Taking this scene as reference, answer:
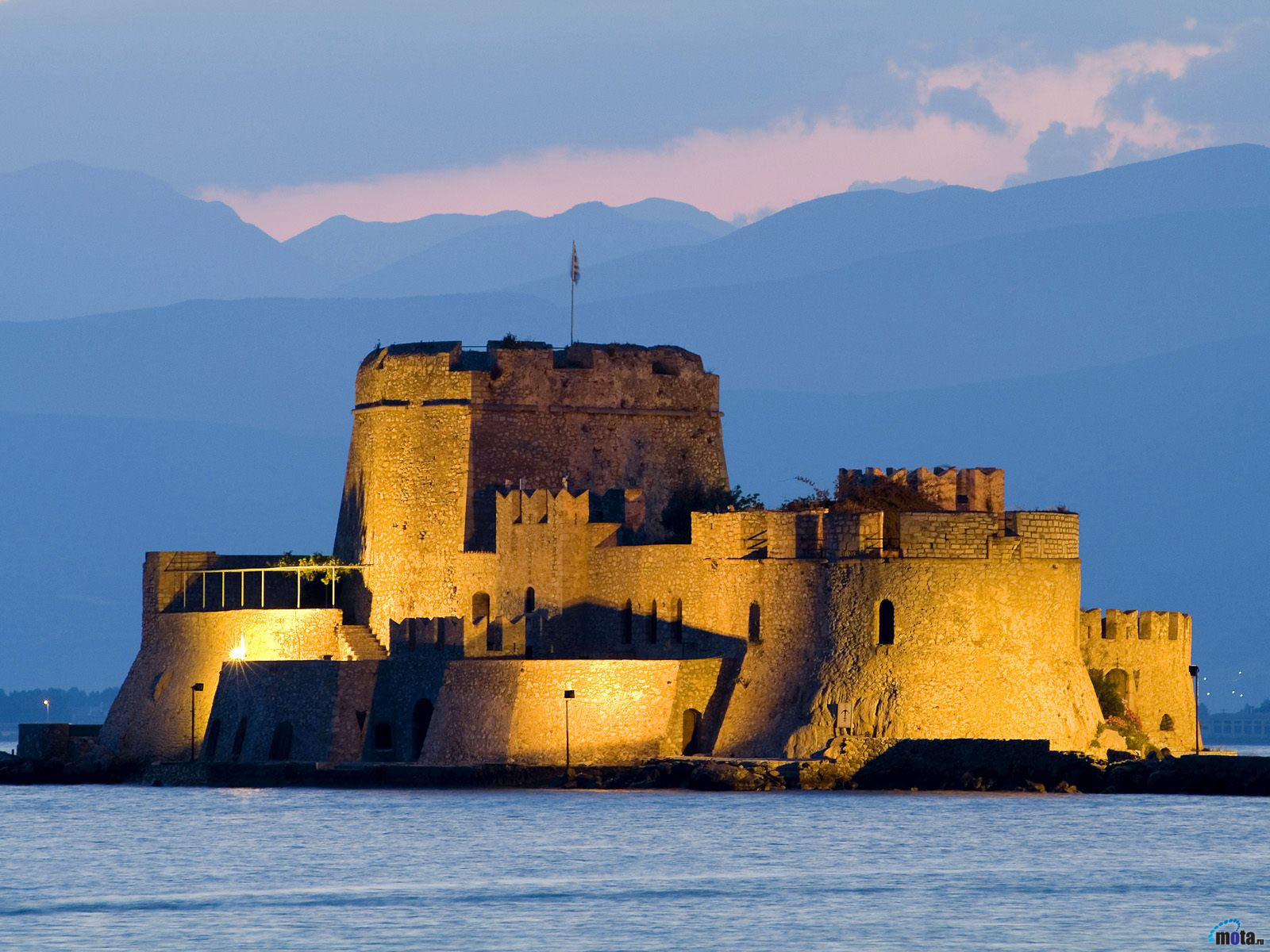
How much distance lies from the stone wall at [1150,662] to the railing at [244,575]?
Result: 51.9ft

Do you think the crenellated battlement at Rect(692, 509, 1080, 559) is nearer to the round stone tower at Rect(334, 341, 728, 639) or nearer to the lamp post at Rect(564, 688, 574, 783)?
the lamp post at Rect(564, 688, 574, 783)

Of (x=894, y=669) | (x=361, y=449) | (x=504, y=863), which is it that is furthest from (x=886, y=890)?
(x=361, y=449)

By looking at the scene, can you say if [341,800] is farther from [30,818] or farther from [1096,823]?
[1096,823]

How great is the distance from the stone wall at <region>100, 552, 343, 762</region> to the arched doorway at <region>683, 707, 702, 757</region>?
1021 cm

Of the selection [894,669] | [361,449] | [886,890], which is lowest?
[886,890]

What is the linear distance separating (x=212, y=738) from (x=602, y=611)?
362 inches

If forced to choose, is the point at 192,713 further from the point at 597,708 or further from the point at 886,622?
the point at 886,622

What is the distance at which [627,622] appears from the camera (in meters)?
66.6

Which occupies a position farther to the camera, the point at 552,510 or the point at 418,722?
the point at 552,510

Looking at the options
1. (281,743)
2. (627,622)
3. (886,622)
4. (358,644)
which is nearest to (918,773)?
(886,622)

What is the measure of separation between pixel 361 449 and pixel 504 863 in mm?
22274

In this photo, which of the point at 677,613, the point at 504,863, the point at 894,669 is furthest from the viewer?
the point at 677,613

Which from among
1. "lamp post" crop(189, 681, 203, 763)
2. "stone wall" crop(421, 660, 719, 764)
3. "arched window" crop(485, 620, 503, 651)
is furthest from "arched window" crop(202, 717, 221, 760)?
"stone wall" crop(421, 660, 719, 764)

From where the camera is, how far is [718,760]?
61625 millimetres
